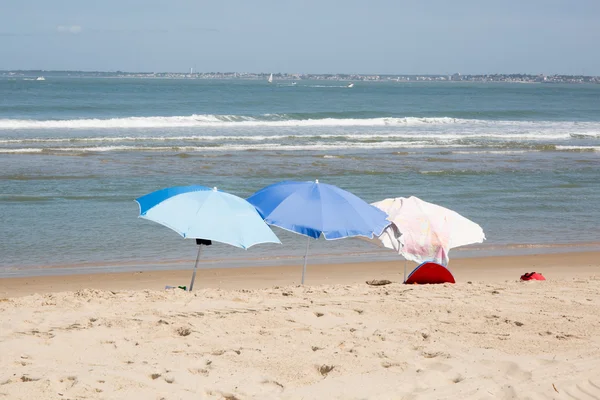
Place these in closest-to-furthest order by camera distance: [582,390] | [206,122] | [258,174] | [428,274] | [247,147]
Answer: [582,390]
[428,274]
[258,174]
[247,147]
[206,122]

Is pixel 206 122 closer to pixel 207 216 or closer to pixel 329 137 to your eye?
pixel 329 137

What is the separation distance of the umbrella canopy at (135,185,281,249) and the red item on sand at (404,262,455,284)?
1.93 m

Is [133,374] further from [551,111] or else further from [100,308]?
[551,111]

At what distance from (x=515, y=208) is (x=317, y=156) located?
1080cm

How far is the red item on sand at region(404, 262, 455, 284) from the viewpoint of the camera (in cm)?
888

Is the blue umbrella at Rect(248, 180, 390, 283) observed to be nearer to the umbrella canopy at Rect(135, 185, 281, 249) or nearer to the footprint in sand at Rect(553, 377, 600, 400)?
the umbrella canopy at Rect(135, 185, 281, 249)

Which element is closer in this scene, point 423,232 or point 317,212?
point 317,212

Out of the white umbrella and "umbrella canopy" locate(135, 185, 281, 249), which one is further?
the white umbrella

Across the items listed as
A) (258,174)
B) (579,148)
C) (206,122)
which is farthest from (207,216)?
(206,122)

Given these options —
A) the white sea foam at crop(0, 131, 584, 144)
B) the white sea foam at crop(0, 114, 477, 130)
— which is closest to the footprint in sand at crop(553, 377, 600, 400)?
the white sea foam at crop(0, 131, 584, 144)

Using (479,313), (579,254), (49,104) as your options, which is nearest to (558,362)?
(479,313)

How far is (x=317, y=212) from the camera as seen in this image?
26.7 ft

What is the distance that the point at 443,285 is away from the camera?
8.57 m

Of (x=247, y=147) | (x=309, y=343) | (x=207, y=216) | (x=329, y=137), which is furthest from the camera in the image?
(x=329, y=137)
